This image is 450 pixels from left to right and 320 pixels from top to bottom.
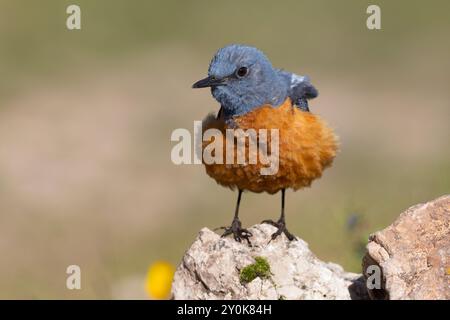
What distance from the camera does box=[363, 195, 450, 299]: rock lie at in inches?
257

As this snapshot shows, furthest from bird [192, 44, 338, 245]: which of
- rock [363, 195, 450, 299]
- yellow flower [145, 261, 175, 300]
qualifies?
rock [363, 195, 450, 299]

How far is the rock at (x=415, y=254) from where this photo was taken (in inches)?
257

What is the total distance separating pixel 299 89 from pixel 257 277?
6.61ft

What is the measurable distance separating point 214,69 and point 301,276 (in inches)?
67.3

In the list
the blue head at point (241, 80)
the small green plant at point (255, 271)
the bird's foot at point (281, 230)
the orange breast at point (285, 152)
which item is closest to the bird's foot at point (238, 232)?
the bird's foot at point (281, 230)

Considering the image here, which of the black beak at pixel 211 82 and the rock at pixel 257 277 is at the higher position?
the black beak at pixel 211 82

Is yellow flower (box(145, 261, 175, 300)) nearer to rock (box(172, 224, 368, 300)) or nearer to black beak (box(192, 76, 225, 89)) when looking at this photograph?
rock (box(172, 224, 368, 300))

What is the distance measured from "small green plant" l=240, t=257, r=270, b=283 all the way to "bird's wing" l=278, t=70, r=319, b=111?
1.74 metres

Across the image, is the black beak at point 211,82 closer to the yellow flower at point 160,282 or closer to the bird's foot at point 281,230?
the bird's foot at point 281,230

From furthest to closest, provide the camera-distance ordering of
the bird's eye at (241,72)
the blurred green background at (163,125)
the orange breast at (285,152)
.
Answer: the blurred green background at (163,125), the bird's eye at (241,72), the orange breast at (285,152)

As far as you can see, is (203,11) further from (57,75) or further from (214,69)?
(214,69)

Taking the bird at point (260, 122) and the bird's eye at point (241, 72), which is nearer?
the bird at point (260, 122)

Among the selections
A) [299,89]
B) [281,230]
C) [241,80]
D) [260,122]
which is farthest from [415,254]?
[299,89]

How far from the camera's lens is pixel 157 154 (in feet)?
49.0
